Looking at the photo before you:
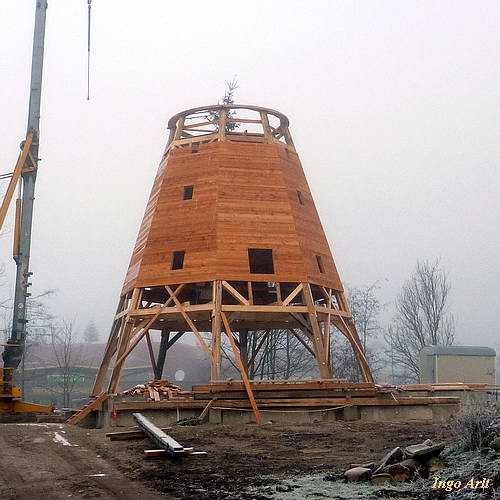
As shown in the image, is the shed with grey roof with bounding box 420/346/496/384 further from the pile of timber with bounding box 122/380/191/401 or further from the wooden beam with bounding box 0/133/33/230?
the wooden beam with bounding box 0/133/33/230

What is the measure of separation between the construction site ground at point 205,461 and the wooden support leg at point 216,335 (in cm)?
327

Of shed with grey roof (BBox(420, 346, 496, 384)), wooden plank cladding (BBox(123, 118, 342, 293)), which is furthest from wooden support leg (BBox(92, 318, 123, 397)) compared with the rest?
shed with grey roof (BBox(420, 346, 496, 384))

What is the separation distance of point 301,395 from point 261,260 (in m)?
6.94

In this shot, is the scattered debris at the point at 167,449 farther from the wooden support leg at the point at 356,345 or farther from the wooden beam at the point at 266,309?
the wooden support leg at the point at 356,345

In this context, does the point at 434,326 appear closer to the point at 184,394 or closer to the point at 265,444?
the point at 184,394

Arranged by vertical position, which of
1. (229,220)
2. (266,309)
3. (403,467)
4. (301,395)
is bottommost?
(403,467)

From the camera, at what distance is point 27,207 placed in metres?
22.8

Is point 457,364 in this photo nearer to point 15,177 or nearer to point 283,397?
point 283,397

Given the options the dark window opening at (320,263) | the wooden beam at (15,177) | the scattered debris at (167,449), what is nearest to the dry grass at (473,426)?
the scattered debris at (167,449)

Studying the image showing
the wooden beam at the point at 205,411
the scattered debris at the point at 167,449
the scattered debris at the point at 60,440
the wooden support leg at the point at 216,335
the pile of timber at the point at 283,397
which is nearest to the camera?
the scattered debris at the point at 167,449

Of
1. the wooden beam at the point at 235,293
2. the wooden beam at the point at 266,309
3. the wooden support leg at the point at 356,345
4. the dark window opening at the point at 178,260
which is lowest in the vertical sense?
the wooden support leg at the point at 356,345

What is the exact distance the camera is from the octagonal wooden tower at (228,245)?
2192cm

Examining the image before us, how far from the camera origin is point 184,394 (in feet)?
66.4

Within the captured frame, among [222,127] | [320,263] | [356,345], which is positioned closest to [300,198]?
[320,263]
